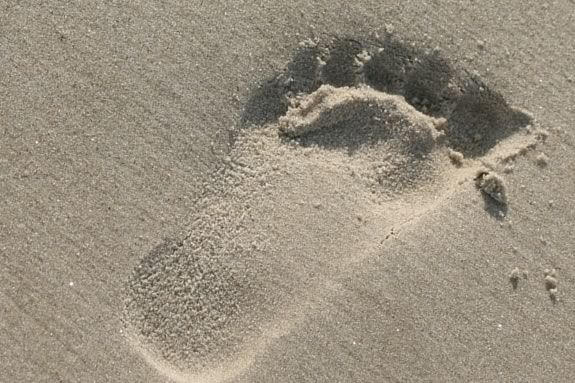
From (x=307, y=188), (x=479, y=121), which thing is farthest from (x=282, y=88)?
(x=479, y=121)

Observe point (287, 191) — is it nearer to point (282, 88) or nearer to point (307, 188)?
point (307, 188)

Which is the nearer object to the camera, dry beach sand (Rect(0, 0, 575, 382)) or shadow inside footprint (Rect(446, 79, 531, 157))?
dry beach sand (Rect(0, 0, 575, 382))

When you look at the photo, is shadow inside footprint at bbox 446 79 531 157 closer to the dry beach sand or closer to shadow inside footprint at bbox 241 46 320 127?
the dry beach sand

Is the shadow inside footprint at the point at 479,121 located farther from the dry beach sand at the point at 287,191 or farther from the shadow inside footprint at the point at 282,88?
the shadow inside footprint at the point at 282,88

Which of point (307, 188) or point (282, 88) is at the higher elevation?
point (282, 88)

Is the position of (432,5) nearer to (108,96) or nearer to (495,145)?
(495,145)

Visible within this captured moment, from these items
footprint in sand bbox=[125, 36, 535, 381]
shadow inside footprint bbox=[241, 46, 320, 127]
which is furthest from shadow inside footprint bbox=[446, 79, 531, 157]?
shadow inside footprint bbox=[241, 46, 320, 127]

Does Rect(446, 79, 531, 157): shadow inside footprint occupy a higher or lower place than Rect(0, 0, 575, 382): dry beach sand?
higher
